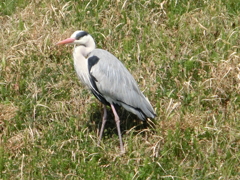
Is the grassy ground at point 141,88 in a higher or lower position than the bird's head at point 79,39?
lower

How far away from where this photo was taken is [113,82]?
22.4 ft

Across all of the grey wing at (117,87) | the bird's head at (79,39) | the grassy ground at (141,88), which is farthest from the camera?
the bird's head at (79,39)

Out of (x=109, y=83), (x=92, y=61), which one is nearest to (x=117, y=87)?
(x=109, y=83)

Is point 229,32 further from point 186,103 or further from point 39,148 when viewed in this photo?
point 39,148

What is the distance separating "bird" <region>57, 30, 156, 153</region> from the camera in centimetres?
677

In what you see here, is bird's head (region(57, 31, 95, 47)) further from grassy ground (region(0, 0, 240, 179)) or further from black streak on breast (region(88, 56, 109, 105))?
grassy ground (region(0, 0, 240, 179))

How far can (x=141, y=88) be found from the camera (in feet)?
24.1

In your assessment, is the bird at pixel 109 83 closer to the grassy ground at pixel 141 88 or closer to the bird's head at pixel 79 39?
the bird's head at pixel 79 39

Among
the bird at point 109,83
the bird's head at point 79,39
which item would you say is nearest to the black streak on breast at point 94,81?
the bird at point 109,83

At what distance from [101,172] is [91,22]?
2.89 meters

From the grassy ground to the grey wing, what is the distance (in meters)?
0.23

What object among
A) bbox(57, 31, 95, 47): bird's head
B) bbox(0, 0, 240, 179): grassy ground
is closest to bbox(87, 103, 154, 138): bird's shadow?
bbox(0, 0, 240, 179): grassy ground

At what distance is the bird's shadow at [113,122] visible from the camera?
22.8 feet

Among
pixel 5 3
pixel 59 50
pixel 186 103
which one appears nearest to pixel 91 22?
pixel 59 50
